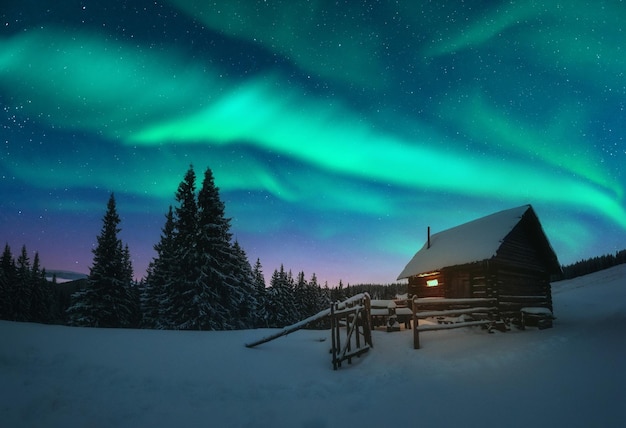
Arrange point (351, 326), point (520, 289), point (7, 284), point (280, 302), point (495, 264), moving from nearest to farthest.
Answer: point (351, 326)
point (495, 264)
point (520, 289)
point (7, 284)
point (280, 302)

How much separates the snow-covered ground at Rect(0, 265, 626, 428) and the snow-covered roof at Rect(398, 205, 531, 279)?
22.0ft

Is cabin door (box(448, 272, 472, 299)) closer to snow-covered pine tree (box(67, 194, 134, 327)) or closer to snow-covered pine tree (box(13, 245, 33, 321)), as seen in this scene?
snow-covered pine tree (box(67, 194, 134, 327))

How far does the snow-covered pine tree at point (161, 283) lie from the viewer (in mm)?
26656

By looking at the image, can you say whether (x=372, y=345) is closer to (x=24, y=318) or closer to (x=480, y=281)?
(x=480, y=281)

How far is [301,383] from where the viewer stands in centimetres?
925

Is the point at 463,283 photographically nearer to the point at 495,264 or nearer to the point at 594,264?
the point at 495,264

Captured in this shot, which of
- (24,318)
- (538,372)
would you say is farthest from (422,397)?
(24,318)

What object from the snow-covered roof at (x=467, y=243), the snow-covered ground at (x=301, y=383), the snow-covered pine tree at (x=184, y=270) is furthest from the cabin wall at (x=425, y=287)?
the snow-covered pine tree at (x=184, y=270)

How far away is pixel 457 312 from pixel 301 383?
22.8 feet

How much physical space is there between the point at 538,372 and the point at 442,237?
17100mm

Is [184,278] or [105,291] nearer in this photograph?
[184,278]

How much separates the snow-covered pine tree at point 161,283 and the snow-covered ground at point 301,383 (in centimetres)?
1562

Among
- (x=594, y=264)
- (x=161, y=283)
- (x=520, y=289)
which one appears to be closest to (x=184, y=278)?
(x=161, y=283)

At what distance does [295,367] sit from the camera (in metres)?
10.7
